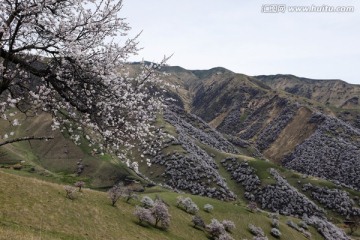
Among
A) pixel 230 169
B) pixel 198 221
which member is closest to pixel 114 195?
pixel 198 221

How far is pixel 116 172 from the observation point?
374 ft

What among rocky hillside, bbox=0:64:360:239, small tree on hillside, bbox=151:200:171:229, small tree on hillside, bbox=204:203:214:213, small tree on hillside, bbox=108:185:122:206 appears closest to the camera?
small tree on hillside, bbox=151:200:171:229

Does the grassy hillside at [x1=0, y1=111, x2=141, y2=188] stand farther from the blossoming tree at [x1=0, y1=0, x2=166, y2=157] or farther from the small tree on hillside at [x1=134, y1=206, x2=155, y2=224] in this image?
the blossoming tree at [x1=0, y1=0, x2=166, y2=157]

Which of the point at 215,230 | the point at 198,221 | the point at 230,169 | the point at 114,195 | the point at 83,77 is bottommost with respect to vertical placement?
the point at 215,230

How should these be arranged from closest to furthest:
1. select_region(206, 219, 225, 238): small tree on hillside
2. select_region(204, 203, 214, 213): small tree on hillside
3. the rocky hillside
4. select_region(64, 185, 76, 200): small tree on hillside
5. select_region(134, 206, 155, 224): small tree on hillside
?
select_region(64, 185, 76, 200): small tree on hillside < select_region(134, 206, 155, 224): small tree on hillside < select_region(206, 219, 225, 238): small tree on hillside < select_region(204, 203, 214, 213): small tree on hillside < the rocky hillside

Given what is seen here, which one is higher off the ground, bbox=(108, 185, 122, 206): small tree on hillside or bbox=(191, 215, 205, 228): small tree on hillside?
bbox=(108, 185, 122, 206): small tree on hillside

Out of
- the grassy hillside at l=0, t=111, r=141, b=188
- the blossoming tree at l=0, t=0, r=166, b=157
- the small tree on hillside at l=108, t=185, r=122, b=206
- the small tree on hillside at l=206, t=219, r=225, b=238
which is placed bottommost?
the grassy hillside at l=0, t=111, r=141, b=188

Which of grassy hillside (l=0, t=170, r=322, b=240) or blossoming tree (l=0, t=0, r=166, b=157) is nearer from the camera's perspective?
blossoming tree (l=0, t=0, r=166, b=157)

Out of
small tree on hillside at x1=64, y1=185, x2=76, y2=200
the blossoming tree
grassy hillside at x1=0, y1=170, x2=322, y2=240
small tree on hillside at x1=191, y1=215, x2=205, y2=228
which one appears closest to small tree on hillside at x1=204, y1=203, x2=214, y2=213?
small tree on hillside at x1=191, y1=215, x2=205, y2=228

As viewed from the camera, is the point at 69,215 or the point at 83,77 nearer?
the point at 83,77

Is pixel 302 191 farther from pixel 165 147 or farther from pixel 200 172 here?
pixel 165 147

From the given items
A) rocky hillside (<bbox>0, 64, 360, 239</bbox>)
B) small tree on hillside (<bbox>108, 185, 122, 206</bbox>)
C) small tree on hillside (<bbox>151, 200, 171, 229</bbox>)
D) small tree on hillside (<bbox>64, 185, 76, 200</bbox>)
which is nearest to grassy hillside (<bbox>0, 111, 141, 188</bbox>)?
rocky hillside (<bbox>0, 64, 360, 239</bbox>)

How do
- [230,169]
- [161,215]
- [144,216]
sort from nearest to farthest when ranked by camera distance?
[144,216], [161,215], [230,169]

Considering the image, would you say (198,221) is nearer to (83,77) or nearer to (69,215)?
(69,215)
